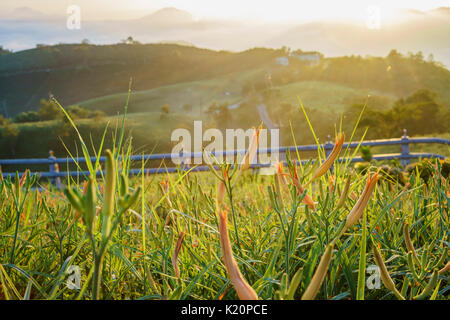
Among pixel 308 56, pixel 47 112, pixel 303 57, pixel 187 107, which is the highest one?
pixel 308 56

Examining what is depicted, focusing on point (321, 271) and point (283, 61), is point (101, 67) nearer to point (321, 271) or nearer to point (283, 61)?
point (283, 61)

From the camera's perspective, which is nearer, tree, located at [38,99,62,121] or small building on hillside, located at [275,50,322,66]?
tree, located at [38,99,62,121]

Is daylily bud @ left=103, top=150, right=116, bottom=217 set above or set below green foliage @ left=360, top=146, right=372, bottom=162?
above

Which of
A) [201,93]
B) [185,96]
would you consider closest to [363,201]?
[201,93]

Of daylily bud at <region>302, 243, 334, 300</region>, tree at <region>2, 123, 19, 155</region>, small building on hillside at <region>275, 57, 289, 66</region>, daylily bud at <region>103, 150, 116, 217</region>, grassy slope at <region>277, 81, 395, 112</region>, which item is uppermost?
small building on hillside at <region>275, 57, 289, 66</region>

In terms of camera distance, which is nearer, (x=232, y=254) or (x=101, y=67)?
(x=232, y=254)

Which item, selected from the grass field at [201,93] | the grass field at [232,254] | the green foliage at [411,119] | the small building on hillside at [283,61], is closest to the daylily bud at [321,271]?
the grass field at [232,254]

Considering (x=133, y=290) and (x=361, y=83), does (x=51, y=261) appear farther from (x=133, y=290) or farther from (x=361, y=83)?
(x=361, y=83)

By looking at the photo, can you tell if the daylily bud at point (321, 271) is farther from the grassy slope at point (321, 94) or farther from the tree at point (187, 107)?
the tree at point (187, 107)

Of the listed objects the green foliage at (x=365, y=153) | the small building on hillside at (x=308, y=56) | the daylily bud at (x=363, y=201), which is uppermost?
the small building on hillside at (x=308, y=56)

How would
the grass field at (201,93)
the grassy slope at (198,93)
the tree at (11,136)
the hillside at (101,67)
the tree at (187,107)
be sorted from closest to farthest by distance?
the tree at (11,136) < the grass field at (201,93) < the grassy slope at (198,93) < the tree at (187,107) < the hillside at (101,67)

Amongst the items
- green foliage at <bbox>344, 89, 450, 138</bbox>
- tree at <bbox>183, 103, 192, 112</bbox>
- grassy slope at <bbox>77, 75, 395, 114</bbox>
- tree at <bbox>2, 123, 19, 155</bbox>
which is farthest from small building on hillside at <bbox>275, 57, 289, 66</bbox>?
tree at <bbox>2, 123, 19, 155</bbox>

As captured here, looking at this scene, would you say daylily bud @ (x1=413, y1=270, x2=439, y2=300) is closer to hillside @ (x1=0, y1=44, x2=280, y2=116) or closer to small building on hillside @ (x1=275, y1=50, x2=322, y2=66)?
small building on hillside @ (x1=275, y1=50, x2=322, y2=66)

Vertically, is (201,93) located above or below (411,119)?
above
